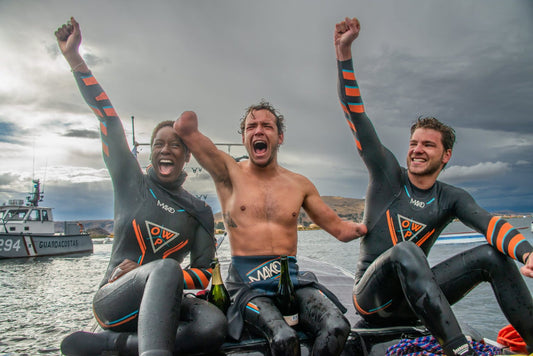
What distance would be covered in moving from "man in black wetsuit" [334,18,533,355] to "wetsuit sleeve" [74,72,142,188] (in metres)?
1.92

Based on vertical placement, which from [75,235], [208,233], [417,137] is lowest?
[75,235]

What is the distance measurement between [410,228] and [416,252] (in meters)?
0.68

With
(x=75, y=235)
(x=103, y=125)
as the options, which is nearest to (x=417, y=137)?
(x=103, y=125)

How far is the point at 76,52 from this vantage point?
2.88 meters

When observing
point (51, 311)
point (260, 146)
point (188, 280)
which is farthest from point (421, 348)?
point (51, 311)

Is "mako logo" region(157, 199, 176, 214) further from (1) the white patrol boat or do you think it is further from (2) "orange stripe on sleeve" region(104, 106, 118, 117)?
(1) the white patrol boat

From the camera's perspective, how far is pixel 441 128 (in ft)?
10.1

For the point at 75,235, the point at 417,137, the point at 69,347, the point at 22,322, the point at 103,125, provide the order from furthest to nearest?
the point at 75,235
the point at 22,322
the point at 417,137
the point at 103,125
the point at 69,347

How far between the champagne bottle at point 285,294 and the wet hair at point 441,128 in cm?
172

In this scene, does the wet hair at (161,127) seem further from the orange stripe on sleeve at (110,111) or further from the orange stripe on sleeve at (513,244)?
the orange stripe on sleeve at (513,244)

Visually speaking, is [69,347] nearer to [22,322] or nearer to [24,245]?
[22,322]

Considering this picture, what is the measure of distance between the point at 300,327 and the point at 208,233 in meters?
1.06

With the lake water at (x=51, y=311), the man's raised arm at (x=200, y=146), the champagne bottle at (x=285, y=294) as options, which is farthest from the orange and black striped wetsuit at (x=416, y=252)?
the lake water at (x=51, y=311)

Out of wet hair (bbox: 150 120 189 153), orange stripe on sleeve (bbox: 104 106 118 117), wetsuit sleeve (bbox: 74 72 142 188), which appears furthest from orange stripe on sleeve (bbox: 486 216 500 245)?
orange stripe on sleeve (bbox: 104 106 118 117)
